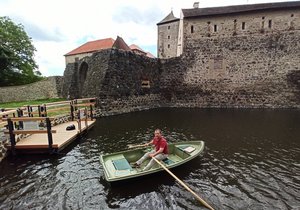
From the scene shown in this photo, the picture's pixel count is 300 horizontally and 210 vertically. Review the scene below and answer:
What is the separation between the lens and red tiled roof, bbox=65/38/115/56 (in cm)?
3884

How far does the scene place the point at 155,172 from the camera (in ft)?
19.5

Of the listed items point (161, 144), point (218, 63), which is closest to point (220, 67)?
point (218, 63)

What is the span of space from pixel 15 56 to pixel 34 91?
24.6ft

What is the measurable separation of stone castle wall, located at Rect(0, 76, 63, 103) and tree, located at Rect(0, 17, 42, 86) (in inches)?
141

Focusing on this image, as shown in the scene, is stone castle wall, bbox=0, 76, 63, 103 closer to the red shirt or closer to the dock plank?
the dock plank

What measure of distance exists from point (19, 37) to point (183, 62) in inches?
1071

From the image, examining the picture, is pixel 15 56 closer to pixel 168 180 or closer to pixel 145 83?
pixel 145 83

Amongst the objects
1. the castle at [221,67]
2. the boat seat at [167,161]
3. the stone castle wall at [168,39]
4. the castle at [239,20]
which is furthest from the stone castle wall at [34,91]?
the boat seat at [167,161]

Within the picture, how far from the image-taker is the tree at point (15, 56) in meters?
28.1

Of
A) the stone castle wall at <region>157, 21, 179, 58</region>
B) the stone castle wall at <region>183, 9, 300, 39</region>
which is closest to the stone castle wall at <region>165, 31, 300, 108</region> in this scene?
the stone castle wall at <region>183, 9, 300, 39</region>

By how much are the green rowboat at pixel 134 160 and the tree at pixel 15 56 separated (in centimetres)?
2906

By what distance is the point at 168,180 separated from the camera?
6059 mm

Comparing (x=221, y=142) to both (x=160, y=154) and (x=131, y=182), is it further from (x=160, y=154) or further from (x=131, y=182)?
(x=131, y=182)

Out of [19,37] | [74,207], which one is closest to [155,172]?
[74,207]
